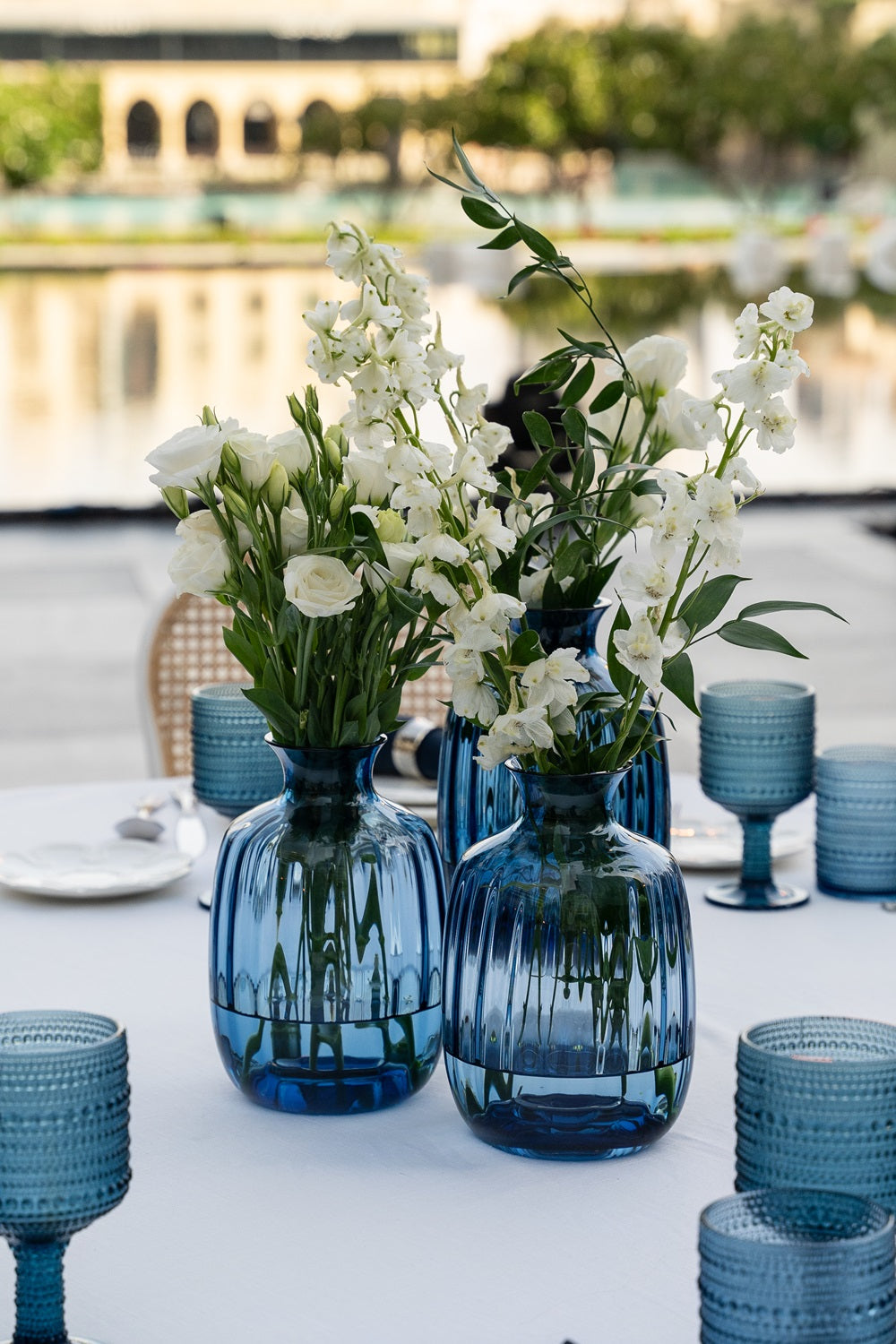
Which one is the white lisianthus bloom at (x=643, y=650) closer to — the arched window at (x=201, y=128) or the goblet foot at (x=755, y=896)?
the goblet foot at (x=755, y=896)

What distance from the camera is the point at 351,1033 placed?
3.34ft

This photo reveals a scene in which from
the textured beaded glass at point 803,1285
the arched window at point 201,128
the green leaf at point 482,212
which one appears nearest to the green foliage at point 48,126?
the arched window at point 201,128

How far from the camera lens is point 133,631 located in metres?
5.54

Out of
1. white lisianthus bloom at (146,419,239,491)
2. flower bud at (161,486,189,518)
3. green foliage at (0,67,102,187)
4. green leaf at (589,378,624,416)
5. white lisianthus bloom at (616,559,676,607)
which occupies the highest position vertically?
green foliage at (0,67,102,187)

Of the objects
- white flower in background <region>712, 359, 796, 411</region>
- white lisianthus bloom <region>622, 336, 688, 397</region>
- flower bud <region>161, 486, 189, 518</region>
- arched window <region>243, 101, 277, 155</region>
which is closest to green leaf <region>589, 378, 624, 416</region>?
white lisianthus bloom <region>622, 336, 688, 397</region>

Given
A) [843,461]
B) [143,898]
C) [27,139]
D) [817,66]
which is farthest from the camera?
[27,139]

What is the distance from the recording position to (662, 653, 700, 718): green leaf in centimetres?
90

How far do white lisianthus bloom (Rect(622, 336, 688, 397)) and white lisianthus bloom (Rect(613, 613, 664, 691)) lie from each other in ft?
0.68

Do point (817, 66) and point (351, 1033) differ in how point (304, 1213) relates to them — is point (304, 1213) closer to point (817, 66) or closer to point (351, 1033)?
point (351, 1033)

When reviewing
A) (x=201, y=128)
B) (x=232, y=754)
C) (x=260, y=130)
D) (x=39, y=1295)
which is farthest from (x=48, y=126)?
(x=39, y=1295)

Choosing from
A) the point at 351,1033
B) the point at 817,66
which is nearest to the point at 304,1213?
the point at 351,1033

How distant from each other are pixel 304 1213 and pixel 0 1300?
0.15 metres

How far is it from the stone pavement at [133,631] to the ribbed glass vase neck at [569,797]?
2.05m

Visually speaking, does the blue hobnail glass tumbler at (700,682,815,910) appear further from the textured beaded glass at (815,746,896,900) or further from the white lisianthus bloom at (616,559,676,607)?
the white lisianthus bloom at (616,559,676,607)
